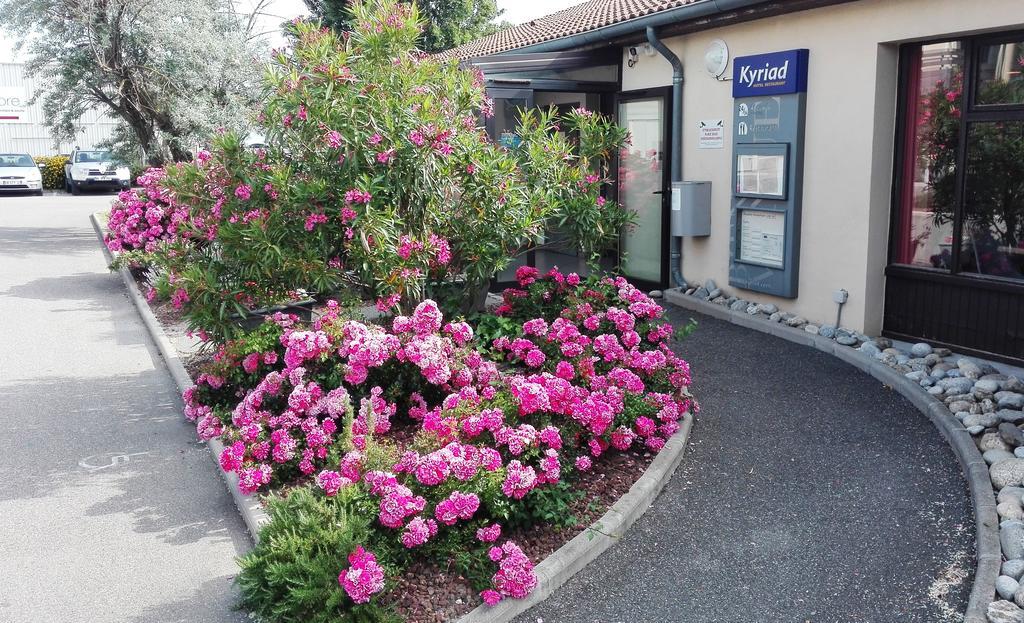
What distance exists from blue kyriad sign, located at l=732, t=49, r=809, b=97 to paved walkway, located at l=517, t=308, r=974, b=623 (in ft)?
9.67

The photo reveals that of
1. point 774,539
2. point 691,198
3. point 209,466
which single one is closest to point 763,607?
point 774,539

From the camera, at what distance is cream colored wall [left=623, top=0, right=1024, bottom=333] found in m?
7.19

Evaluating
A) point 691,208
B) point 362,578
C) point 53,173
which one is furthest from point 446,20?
point 362,578

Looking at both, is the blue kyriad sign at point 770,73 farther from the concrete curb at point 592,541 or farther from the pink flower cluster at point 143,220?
the pink flower cluster at point 143,220

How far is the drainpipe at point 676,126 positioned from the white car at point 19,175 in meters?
28.1

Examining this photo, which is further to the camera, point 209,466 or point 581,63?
point 581,63

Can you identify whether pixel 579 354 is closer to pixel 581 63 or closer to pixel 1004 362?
pixel 1004 362

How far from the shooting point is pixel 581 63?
421 inches

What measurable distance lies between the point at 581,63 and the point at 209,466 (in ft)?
22.9

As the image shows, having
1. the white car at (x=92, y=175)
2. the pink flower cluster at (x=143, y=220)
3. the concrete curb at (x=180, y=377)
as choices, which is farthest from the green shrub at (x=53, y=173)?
the pink flower cluster at (x=143, y=220)

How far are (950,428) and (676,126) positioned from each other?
4.94 meters

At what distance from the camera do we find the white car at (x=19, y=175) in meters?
30.4

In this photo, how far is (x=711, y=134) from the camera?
9.20 meters

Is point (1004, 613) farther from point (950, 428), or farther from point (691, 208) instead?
point (691, 208)
